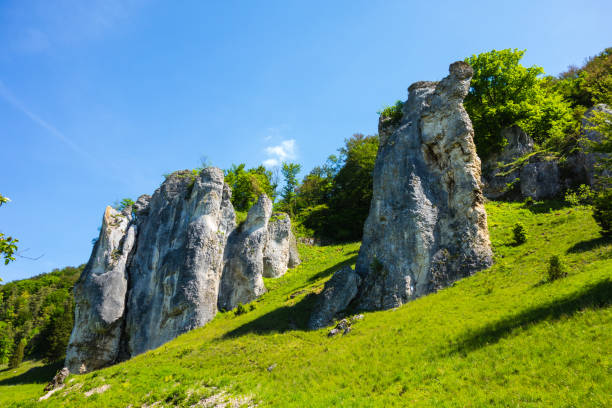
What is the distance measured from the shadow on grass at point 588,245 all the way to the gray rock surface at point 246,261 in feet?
79.3

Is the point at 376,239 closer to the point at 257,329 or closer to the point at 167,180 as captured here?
the point at 257,329

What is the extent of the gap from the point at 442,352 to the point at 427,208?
12.4 meters

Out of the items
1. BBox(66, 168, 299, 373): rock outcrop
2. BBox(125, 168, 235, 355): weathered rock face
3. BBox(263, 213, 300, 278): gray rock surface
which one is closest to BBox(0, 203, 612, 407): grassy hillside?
BBox(125, 168, 235, 355): weathered rock face

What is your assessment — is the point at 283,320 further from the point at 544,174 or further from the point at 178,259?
the point at 544,174

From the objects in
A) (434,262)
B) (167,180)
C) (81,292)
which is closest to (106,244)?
(81,292)

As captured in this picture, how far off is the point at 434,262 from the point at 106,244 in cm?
3328

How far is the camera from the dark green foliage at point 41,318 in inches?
1781

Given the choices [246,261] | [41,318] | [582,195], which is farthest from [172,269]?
[41,318]

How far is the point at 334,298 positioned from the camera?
2206 centimetres

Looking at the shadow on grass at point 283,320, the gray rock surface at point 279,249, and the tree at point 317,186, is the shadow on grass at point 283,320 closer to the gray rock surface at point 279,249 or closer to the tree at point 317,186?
the gray rock surface at point 279,249

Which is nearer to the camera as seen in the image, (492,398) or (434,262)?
(492,398)

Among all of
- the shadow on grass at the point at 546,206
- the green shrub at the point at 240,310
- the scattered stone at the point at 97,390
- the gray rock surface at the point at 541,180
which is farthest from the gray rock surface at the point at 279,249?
the gray rock surface at the point at 541,180

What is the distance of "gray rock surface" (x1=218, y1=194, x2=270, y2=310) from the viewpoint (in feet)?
109

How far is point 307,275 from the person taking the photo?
33.8 meters
